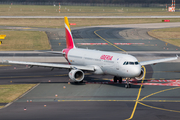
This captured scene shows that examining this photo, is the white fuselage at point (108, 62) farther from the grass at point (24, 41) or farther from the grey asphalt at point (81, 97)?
the grass at point (24, 41)

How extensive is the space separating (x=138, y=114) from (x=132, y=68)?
34.8 ft

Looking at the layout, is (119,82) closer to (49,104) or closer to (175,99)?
(175,99)

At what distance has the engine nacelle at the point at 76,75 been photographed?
41.2m

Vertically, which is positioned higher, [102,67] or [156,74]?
[102,67]

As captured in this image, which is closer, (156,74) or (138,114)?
(138,114)

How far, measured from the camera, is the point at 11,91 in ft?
125

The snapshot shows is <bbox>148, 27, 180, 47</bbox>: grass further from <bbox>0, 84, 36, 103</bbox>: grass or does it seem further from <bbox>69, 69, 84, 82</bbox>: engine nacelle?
<bbox>0, 84, 36, 103</bbox>: grass

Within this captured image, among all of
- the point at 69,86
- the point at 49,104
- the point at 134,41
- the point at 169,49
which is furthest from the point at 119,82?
the point at 134,41

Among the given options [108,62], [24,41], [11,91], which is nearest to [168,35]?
[24,41]

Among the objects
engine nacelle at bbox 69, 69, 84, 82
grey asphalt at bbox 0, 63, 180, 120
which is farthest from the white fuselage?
engine nacelle at bbox 69, 69, 84, 82

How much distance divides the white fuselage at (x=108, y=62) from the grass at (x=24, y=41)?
106 feet

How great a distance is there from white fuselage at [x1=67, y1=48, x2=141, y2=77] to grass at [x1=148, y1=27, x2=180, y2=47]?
1833 inches

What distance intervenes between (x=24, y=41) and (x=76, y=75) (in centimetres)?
4981

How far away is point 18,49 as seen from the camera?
77.4 meters
